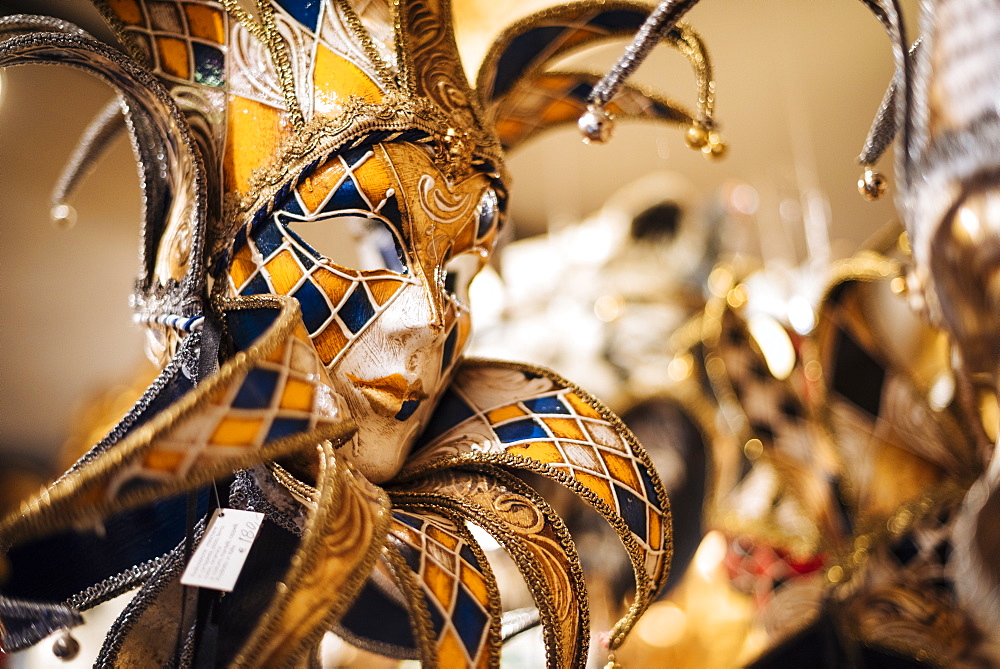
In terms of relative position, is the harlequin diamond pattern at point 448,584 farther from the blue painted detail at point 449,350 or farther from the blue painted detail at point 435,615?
the blue painted detail at point 449,350

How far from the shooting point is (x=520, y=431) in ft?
2.20

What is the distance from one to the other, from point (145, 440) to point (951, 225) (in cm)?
43

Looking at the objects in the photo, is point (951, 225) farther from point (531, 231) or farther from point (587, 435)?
point (531, 231)

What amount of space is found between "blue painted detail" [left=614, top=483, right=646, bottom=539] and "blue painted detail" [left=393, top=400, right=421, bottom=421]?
172 mm

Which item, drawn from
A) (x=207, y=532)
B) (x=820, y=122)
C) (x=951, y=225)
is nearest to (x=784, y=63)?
(x=820, y=122)

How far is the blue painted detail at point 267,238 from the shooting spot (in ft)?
2.01

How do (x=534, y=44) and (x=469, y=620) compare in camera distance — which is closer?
(x=469, y=620)

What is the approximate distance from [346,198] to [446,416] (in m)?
0.21

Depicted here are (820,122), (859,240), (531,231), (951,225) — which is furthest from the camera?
(531,231)

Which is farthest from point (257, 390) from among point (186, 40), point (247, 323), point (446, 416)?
point (186, 40)

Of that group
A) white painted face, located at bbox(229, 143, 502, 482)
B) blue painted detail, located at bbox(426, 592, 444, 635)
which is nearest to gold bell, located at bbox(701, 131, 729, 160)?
white painted face, located at bbox(229, 143, 502, 482)

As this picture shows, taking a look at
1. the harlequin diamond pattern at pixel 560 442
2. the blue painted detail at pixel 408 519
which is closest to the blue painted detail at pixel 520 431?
the harlequin diamond pattern at pixel 560 442

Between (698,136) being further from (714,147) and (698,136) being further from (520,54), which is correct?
(520,54)

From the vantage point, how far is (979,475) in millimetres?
1123
